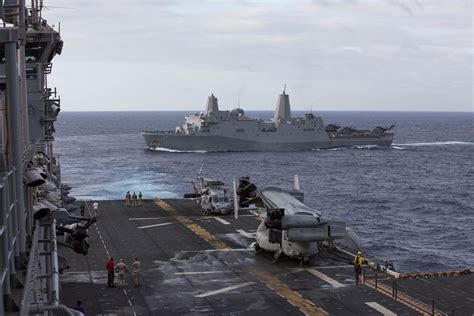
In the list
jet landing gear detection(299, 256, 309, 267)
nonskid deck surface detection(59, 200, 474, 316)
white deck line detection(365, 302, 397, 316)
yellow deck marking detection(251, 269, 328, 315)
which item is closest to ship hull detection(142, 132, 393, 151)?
nonskid deck surface detection(59, 200, 474, 316)

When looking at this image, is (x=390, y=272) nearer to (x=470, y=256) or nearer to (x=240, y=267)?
(x=240, y=267)

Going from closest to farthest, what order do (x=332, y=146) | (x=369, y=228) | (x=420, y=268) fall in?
(x=420, y=268)
(x=369, y=228)
(x=332, y=146)

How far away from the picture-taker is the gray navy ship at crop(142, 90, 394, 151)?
125312 mm

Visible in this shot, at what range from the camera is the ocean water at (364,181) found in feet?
162

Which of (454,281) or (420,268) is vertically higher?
(454,281)

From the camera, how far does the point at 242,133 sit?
127m

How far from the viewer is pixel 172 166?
4183 inches

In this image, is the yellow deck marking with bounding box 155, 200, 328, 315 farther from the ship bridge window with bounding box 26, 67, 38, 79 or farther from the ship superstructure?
the ship bridge window with bounding box 26, 67, 38, 79

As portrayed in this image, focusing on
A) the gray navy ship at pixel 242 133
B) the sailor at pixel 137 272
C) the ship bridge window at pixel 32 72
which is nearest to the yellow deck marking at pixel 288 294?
the sailor at pixel 137 272

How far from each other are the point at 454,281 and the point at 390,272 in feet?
9.27

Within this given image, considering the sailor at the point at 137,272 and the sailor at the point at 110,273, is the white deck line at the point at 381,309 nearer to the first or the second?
the sailor at the point at 137,272

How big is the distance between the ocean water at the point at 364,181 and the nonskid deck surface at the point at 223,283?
13.4 meters

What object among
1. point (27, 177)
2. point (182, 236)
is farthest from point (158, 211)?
point (27, 177)

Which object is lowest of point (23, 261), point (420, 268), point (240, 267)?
point (420, 268)
